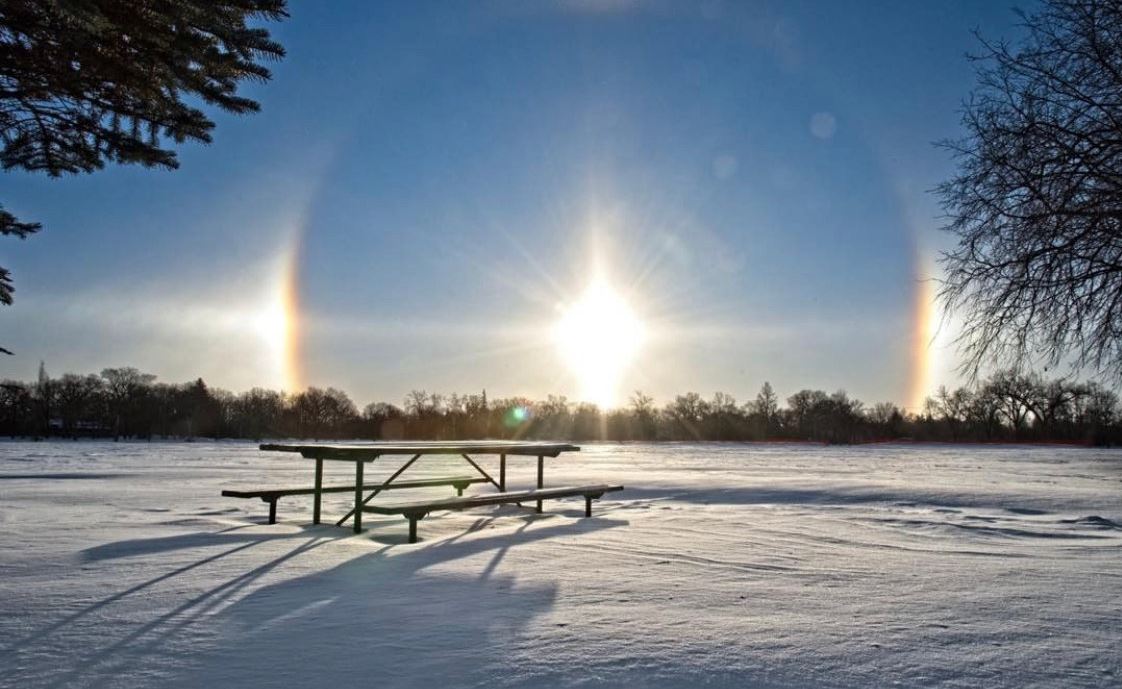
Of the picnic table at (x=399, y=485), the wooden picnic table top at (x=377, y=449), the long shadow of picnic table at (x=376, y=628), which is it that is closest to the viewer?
the long shadow of picnic table at (x=376, y=628)

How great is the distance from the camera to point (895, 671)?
3.13m

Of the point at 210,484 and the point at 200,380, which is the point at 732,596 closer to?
the point at 210,484

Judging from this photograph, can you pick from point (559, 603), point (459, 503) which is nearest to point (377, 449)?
point (459, 503)

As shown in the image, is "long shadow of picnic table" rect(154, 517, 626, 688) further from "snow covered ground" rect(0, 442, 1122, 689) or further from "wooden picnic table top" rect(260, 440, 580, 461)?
"wooden picnic table top" rect(260, 440, 580, 461)

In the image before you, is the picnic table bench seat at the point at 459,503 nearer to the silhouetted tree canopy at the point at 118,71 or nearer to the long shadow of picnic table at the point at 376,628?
the long shadow of picnic table at the point at 376,628

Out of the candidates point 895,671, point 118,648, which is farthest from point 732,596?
point 118,648

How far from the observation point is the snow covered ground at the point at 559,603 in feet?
10.3

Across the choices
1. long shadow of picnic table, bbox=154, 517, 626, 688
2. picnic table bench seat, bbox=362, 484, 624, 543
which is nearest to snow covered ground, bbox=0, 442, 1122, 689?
long shadow of picnic table, bbox=154, 517, 626, 688

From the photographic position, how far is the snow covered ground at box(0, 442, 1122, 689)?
10.3ft

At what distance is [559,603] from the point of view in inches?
171

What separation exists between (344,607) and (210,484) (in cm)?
1210

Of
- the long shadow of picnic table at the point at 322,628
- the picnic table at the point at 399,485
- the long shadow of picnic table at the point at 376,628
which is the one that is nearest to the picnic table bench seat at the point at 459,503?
the picnic table at the point at 399,485

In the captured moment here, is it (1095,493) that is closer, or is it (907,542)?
(907,542)

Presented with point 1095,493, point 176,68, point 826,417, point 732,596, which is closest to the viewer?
point 176,68
